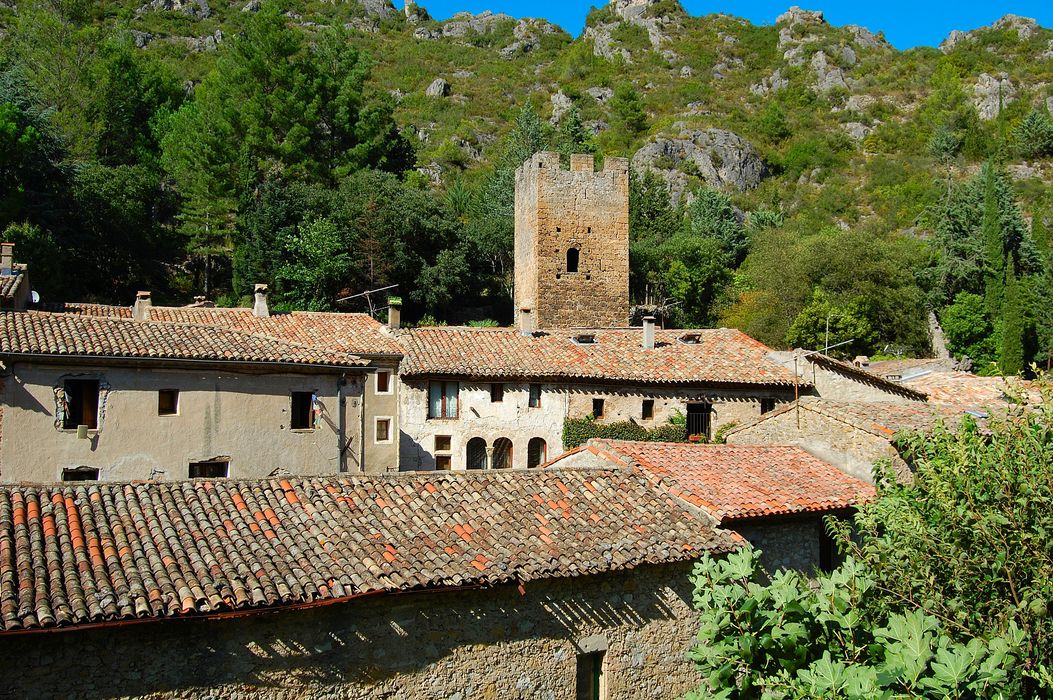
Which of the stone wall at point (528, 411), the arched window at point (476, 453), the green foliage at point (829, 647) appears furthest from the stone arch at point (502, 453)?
the green foliage at point (829, 647)

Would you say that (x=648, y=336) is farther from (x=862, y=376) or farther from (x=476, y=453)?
(x=476, y=453)

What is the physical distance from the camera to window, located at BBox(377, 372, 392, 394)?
28.2 meters

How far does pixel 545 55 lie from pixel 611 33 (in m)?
9.36

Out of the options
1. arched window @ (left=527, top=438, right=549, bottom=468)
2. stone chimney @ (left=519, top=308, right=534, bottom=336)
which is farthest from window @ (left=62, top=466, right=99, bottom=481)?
stone chimney @ (left=519, top=308, right=534, bottom=336)

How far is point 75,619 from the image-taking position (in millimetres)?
9180

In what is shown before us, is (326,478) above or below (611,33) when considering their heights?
below

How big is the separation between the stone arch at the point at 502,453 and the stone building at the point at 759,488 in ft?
38.7

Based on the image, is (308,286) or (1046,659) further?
(308,286)

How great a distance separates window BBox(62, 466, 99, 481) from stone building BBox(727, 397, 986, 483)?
14218 mm

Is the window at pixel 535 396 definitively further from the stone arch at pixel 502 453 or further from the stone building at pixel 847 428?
the stone building at pixel 847 428

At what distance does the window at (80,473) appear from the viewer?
19.6 m

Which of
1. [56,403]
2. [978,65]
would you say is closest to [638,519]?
[56,403]

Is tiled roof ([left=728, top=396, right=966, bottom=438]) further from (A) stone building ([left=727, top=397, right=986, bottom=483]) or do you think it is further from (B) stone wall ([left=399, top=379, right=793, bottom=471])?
(B) stone wall ([left=399, top=379, right=793, bottom=471])

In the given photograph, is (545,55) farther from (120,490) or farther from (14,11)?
(120,490)
